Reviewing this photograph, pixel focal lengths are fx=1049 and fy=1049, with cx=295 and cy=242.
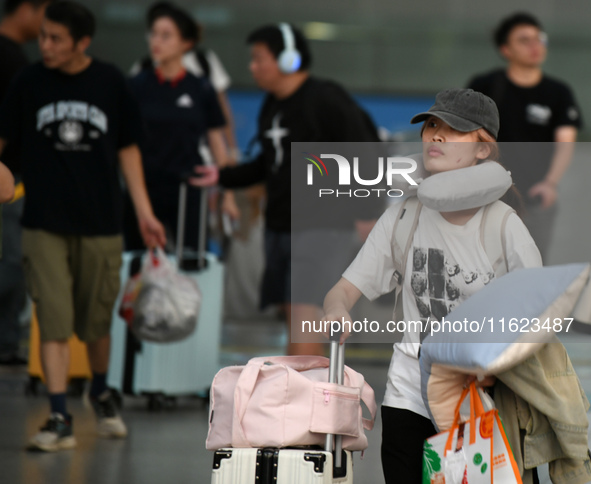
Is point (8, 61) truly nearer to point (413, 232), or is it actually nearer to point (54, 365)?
point (54, 365)

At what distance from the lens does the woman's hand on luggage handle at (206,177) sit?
580 cm

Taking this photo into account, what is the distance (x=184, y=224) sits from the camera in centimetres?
612

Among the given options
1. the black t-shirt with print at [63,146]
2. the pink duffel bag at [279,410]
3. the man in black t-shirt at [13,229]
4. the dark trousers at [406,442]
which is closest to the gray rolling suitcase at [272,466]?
the pink duffel bag at [279,410]

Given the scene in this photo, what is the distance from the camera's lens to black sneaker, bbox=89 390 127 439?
16.3 feet

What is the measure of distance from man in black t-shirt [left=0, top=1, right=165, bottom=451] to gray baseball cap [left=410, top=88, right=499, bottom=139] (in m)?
2.33

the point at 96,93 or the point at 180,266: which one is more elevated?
the point at 96,93

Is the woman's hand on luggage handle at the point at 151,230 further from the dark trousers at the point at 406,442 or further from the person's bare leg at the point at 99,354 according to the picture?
the dark trousers at the point at 406,442

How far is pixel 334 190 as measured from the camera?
3.05 metres

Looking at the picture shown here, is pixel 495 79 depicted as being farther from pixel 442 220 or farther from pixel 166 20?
pixel 442 220

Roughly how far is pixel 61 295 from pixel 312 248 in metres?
1.15

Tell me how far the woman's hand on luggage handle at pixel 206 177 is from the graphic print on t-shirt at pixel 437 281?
3.02 metres

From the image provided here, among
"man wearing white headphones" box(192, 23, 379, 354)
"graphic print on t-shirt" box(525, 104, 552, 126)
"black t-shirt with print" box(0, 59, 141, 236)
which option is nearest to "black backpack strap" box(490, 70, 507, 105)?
"graphic print on t-shirt" box(525, 104, 552, 126)

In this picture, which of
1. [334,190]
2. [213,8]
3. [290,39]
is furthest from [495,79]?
[213,8]

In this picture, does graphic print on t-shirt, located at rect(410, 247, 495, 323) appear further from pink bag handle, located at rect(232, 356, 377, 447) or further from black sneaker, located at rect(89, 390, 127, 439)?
black sneaker, located at rect(89, 390, 127, 439)
